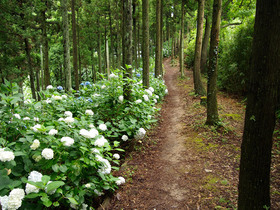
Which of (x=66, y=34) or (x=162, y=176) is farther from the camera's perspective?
(x=66, y=34)

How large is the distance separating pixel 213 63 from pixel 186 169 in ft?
10.6

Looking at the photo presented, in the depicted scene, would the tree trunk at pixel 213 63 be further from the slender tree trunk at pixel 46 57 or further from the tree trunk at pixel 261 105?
the slender tree trunk at pixel 46 57

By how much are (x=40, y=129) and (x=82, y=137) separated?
1.99ft

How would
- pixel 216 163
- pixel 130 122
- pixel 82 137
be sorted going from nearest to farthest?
pixel 82 137, pixel 216 163, pixel 130 122

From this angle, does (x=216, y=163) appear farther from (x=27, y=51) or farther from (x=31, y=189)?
(x=27, y=51)

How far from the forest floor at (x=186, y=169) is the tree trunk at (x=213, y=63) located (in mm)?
463

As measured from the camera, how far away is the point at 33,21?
1264cm

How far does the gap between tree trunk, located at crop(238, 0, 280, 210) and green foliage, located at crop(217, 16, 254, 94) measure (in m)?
8.47

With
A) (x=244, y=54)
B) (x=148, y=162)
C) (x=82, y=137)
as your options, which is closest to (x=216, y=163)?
(x=148, y=162)

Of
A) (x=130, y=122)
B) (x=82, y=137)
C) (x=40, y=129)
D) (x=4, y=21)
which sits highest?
(x=4, y=21)

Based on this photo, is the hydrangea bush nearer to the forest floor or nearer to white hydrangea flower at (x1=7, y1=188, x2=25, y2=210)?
white hydrangea flower at (x1=7, y1=188, x2=25, y2=210)

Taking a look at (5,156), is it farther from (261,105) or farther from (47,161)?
(261,105)

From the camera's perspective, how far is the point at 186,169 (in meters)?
4.09

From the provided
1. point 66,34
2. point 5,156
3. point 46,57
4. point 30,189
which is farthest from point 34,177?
point 46,57
